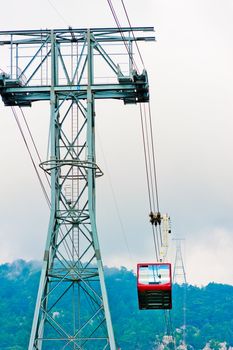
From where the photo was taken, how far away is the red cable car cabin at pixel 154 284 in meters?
46.4

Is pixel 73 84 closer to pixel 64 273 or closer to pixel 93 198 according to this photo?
pixel 93 198

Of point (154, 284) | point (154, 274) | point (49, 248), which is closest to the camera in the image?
point (49, 248)

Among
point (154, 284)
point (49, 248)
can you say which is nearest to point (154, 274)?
point (154, 284)

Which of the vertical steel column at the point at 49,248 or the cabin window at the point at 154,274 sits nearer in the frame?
the vertical steel column at the point at 49,248

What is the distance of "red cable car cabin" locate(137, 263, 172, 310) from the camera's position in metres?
46.4

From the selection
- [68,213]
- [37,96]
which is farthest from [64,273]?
[37,96]

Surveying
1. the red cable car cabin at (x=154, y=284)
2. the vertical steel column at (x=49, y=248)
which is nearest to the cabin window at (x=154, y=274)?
the red cable car cabin at (x=154, y=284)

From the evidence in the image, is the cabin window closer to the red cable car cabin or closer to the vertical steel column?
the red cable car cabin

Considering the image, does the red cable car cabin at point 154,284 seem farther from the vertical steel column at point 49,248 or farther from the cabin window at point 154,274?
the vertical steel column at point 49,248

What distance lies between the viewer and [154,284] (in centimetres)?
4672

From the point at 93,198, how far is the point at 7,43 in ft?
26.1

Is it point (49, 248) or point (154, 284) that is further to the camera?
point (154, 284)

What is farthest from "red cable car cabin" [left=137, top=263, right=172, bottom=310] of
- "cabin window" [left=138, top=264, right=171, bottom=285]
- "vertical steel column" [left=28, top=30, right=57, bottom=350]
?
"vertical steel column" [left=28, top=30, right=57, bottom=350]

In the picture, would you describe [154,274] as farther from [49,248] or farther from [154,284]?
[49,248]
